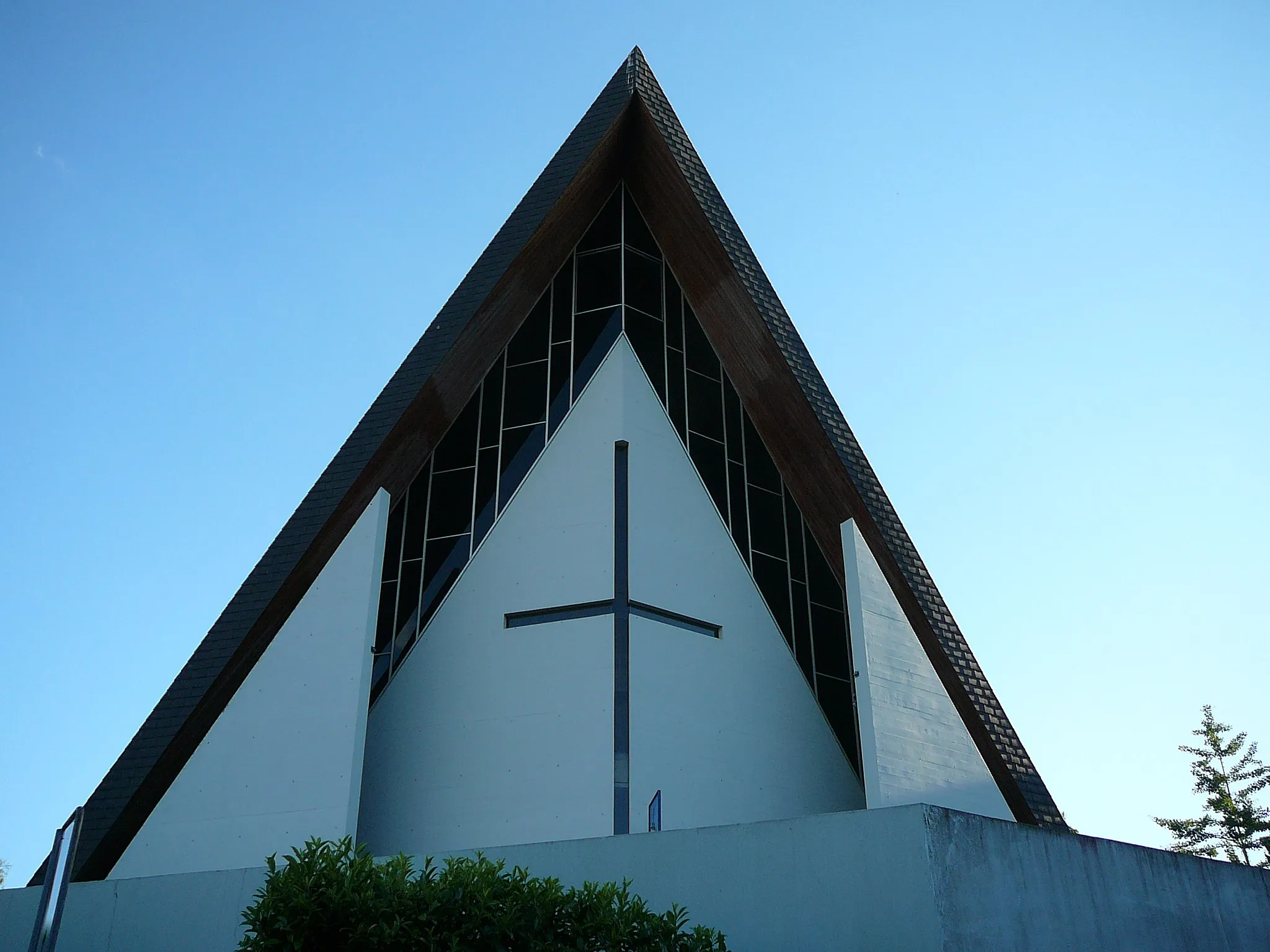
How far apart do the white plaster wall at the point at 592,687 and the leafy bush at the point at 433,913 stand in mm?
6745

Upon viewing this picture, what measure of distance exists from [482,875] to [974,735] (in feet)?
30.7

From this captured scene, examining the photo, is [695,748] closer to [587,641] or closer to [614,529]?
[587,641]

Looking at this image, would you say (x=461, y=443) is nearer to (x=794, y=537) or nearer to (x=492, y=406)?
(x=492, y=406)

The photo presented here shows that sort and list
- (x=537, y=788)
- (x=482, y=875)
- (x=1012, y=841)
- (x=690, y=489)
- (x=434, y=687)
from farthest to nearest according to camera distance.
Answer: (x=690, y=489) < (x=434, y=687) < (x=537, y=788) < (x=1012, y=841) < (x=482, y=875)

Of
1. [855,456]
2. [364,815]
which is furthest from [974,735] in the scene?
[364,815]

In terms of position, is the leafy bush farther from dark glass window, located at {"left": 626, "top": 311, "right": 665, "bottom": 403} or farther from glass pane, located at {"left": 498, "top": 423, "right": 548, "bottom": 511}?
dark glass window, located at {"left": 626, "top": 311, "right": 665, "bottom": 403}

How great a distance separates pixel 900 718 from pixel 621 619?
3.76 meters

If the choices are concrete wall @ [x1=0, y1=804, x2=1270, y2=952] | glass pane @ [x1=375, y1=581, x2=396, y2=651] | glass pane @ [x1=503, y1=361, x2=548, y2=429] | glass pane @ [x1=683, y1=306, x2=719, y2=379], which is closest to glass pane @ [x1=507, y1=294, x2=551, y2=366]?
glass pane @ [x1=503, y1=361, x2=548, y2=429]

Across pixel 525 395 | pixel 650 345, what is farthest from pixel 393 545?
pixel 650 345

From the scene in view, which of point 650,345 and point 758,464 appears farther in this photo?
point 758,464

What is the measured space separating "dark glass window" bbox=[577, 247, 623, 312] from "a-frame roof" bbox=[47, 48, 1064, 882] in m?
0.45

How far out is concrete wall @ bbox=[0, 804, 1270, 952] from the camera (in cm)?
780

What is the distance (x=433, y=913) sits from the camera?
6.90 m

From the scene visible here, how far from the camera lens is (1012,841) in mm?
8266
